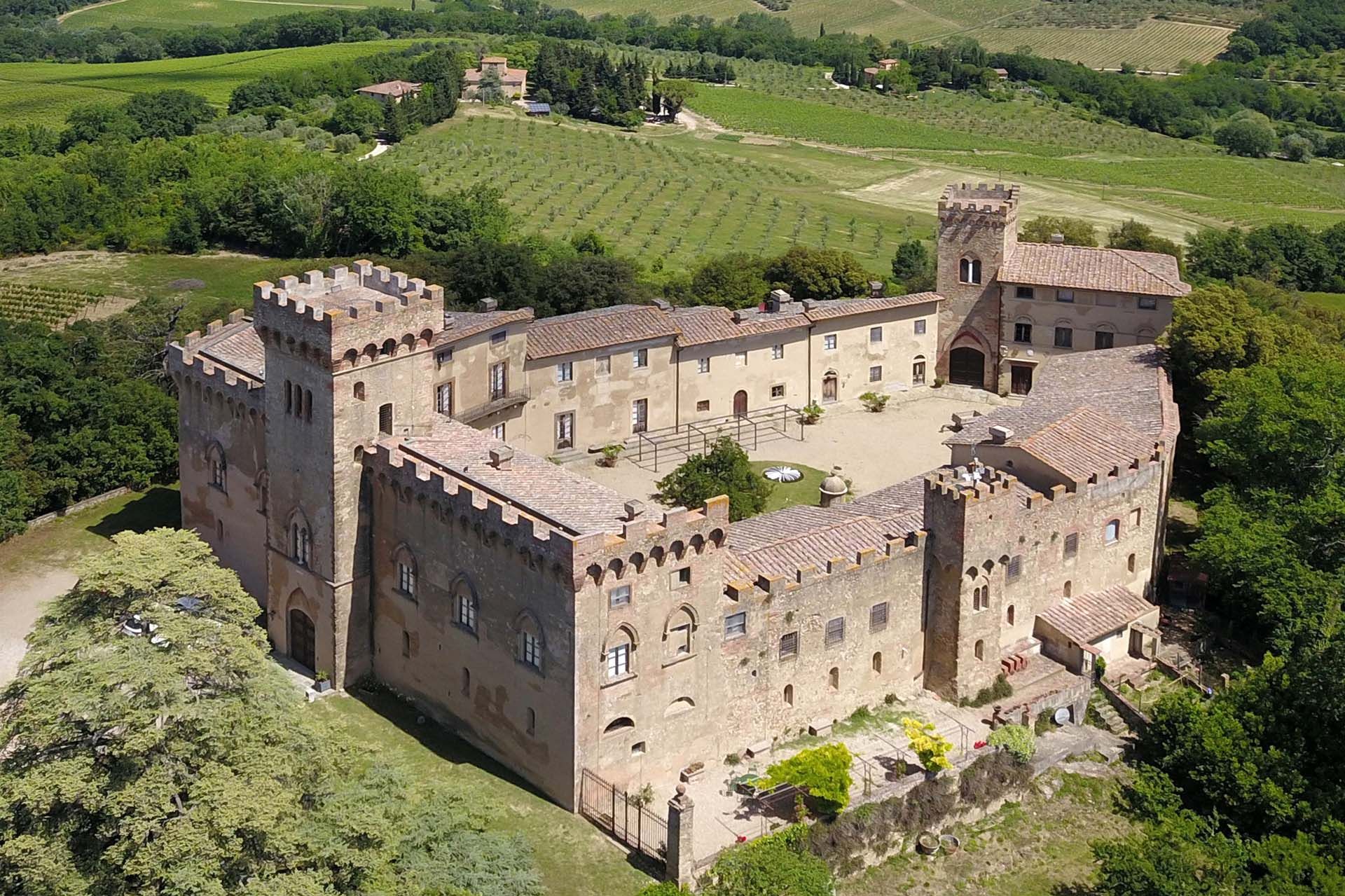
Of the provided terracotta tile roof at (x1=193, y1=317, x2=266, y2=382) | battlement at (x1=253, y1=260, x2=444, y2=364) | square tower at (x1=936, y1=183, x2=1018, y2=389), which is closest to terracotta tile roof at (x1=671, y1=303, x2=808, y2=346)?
square tower at (x1=936, y1=183, x2=1018, y2=389)

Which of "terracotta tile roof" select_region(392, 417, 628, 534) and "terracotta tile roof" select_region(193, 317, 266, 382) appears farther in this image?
"terracotta tile roof" select_region(193, 317, 266, 382)

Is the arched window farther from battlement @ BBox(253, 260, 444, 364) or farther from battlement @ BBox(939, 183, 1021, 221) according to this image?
battlement @ BBox(253, 260, 444, 364)

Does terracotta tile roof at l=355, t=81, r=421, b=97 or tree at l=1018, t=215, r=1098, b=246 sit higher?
terracotta tile roof at l=355, t=81, r=421, b=97

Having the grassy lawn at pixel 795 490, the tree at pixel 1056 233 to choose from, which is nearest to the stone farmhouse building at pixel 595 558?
the grassy lawn at pixel 795 490

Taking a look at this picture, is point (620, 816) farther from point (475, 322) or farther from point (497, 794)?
point (475, 322)

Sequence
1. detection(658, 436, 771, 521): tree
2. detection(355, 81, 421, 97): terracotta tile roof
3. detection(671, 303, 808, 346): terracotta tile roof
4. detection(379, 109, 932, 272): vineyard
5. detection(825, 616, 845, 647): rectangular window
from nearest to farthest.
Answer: detection(825, 616, 845, 647): rectangular window → detection(658, 436, 771, 521): tree → detection(671, 303, 808, 346): terracotta tile roof → detection(379, 109, 932, 272): vineyard → detection(355, 81, 421, 97): terracotta tile roof

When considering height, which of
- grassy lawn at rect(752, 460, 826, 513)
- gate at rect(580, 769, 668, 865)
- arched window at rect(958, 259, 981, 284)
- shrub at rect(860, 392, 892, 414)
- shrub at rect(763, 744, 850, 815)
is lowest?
gate at rect(580, 769, 668, 865)

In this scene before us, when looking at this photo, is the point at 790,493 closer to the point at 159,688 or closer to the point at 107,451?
the point at 107,451
